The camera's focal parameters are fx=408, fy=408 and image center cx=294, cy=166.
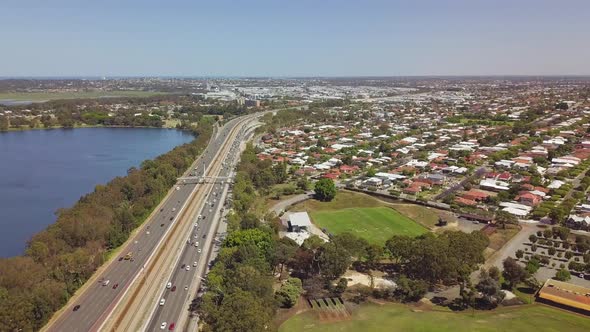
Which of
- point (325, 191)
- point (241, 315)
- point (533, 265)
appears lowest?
point (533, 265)

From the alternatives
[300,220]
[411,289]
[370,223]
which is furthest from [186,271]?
[370,223]

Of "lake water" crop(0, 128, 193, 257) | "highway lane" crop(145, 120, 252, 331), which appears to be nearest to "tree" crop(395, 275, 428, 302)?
"highway lane" crop(145, 120, 252, 331)

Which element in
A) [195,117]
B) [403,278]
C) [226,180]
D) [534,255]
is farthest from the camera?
[195,117]

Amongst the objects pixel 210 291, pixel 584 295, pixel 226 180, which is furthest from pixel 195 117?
pixel 584 295

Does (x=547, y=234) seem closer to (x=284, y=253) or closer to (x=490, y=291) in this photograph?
(x=490, y=291)

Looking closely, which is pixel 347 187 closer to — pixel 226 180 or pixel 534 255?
pixel 226 180

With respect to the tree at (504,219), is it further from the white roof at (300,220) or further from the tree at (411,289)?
the white roof at (300,220)

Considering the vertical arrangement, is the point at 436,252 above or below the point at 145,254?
above
